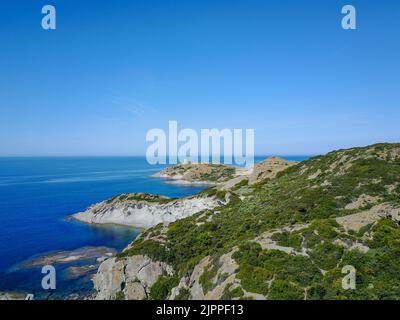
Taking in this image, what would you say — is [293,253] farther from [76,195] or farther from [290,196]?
[76,195]

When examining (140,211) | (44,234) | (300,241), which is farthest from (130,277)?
(140,211)

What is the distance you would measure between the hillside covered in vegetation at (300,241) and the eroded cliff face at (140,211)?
1018 inches

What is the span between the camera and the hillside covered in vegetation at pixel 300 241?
1912 centimetres

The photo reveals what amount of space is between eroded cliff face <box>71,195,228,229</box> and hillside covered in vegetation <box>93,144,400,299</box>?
2586 cm

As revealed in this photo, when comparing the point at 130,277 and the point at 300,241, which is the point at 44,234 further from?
the point at 300,241

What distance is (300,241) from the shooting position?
25000mm

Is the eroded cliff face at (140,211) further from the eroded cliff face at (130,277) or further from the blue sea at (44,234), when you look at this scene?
the eroded cliff face at (130,277)

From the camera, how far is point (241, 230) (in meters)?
35.5

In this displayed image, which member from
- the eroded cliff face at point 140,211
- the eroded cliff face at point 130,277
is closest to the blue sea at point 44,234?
the eroded cliff face at point 140,211

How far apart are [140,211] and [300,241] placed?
214 feet

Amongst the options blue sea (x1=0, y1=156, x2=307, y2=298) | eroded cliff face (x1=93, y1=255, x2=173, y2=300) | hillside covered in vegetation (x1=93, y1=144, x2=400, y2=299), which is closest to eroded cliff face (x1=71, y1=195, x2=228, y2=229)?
blue sea (x1=0, y1=156, x2=307, y2=298)

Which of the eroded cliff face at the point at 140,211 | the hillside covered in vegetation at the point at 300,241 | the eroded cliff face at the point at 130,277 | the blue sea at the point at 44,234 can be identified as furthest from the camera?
the eroded cliff face at the point at 140,211

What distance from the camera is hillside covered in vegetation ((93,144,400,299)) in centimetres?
1912

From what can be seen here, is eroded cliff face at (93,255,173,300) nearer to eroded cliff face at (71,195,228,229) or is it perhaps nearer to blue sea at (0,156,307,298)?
blue sea at (0,156,307,298)
